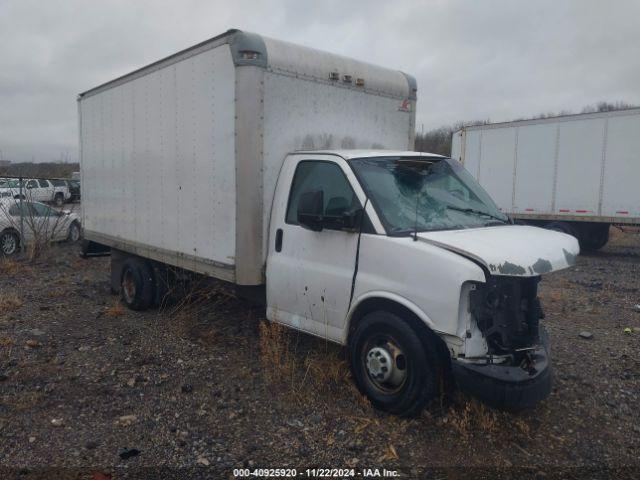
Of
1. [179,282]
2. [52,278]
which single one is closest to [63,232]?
[52,278]

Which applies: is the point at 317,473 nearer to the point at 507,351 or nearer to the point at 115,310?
the point at 507,351

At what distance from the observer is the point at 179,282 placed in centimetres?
779

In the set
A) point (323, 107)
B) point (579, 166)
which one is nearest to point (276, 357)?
point (323, 107)

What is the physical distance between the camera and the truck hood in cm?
376

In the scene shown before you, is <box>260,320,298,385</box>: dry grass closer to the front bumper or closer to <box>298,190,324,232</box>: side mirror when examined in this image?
<box>298,190,324,232</box>: side mirror

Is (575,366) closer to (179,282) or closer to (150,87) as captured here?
(179,282)

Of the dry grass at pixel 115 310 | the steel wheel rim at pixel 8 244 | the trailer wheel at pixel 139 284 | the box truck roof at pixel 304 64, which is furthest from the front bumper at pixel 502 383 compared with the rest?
the steel wheel rim at pixel 8 244

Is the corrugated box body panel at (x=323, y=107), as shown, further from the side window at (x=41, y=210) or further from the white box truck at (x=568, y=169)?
the side window at (x=41, y=210)

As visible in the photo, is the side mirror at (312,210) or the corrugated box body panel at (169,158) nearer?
the side mirror at (312,210)

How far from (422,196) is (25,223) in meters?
12.5

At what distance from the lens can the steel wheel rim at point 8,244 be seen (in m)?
13.7

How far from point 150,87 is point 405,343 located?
16.1ft

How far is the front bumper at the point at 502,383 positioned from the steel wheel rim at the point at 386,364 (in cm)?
50

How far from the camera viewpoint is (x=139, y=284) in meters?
7.70
